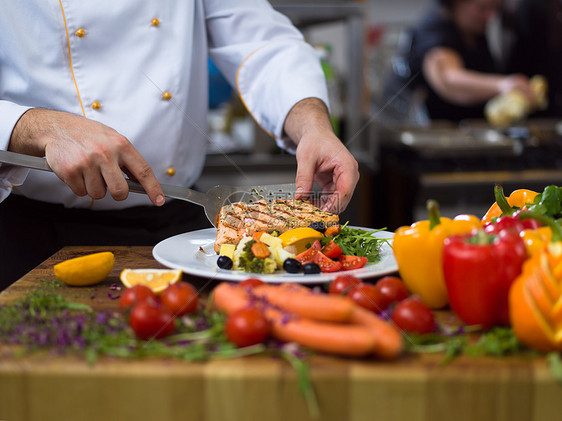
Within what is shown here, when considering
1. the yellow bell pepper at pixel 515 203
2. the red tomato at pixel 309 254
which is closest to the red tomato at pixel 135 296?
the red tomato at pixel 309 254

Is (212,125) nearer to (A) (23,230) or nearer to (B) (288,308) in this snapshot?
(A) (23,230)

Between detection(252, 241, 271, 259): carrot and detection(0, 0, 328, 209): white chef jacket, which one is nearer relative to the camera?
detection(252, 241, 271, 259): carrot

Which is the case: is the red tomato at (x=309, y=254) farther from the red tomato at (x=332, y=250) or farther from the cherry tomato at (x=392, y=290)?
the cherry tomato at (x=392, y=290)

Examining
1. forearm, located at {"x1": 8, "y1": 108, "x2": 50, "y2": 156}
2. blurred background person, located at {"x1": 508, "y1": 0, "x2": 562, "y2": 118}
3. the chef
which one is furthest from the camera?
blurred background person, located at {"x1": 508, "y1": 0, "x2": 562, "y2": 118}

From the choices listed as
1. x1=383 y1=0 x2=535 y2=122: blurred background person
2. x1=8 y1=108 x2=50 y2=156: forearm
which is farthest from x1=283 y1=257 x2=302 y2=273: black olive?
x1=383 y1=0 x2=535 y2=122: blurred background person

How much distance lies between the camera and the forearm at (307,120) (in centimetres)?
159

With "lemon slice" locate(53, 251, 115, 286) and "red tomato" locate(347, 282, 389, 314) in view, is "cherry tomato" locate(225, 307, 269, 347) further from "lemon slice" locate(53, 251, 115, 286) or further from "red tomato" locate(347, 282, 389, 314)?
"lemon slice" locate(53, 251, 115, 286)

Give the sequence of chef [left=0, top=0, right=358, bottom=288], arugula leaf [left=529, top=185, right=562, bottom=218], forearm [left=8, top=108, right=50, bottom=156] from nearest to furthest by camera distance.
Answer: arugula leaf [left=529, top=185, right=562, bottom=218] < forearm [left=8, top=108, right=50, bottom=156] < chef [left=0, top=0, right=358, bottom=288]

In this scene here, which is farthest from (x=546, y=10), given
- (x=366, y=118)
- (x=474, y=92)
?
(x=366, y=118)

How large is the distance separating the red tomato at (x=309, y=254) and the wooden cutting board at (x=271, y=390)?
47 centimetres

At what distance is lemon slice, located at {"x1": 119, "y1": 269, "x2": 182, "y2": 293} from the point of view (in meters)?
1.13

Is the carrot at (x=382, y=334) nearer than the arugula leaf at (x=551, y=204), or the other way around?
the carrot at (x=382, y=334)

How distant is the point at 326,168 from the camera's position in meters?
1.51

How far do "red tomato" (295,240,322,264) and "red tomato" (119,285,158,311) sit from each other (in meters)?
0.38
